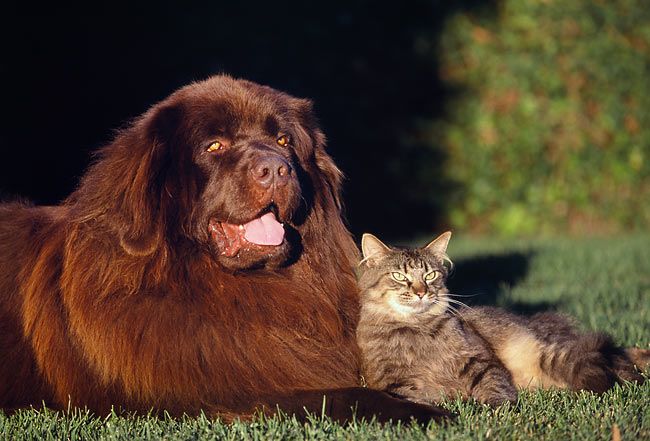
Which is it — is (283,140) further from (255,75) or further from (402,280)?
(255,75)

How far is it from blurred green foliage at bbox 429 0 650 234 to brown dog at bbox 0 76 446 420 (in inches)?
271

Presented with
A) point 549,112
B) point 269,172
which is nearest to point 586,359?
point 269,172

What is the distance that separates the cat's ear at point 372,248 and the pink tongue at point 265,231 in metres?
0.67

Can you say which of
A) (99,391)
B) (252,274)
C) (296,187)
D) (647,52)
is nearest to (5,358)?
(99,391)

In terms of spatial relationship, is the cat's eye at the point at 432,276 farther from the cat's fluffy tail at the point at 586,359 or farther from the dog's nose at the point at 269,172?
the dog's nose at the point at 269,172

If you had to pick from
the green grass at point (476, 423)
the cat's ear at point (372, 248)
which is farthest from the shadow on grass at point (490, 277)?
the cat's ear at point (372, 248)

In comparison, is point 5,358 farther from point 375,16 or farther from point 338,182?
point 375,16

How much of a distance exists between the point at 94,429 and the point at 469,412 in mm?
1572

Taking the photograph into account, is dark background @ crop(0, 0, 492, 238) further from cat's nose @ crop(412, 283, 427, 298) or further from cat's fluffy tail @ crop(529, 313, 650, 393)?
cat's fluffy tail @ crop(529, 313, 650, 393)

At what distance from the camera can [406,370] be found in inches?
163

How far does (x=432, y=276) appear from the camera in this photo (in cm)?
454

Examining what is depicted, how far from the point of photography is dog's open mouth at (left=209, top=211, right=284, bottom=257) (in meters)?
3.95

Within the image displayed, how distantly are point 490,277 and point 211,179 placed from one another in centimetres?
466

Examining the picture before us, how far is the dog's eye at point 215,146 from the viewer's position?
13.4 feet
